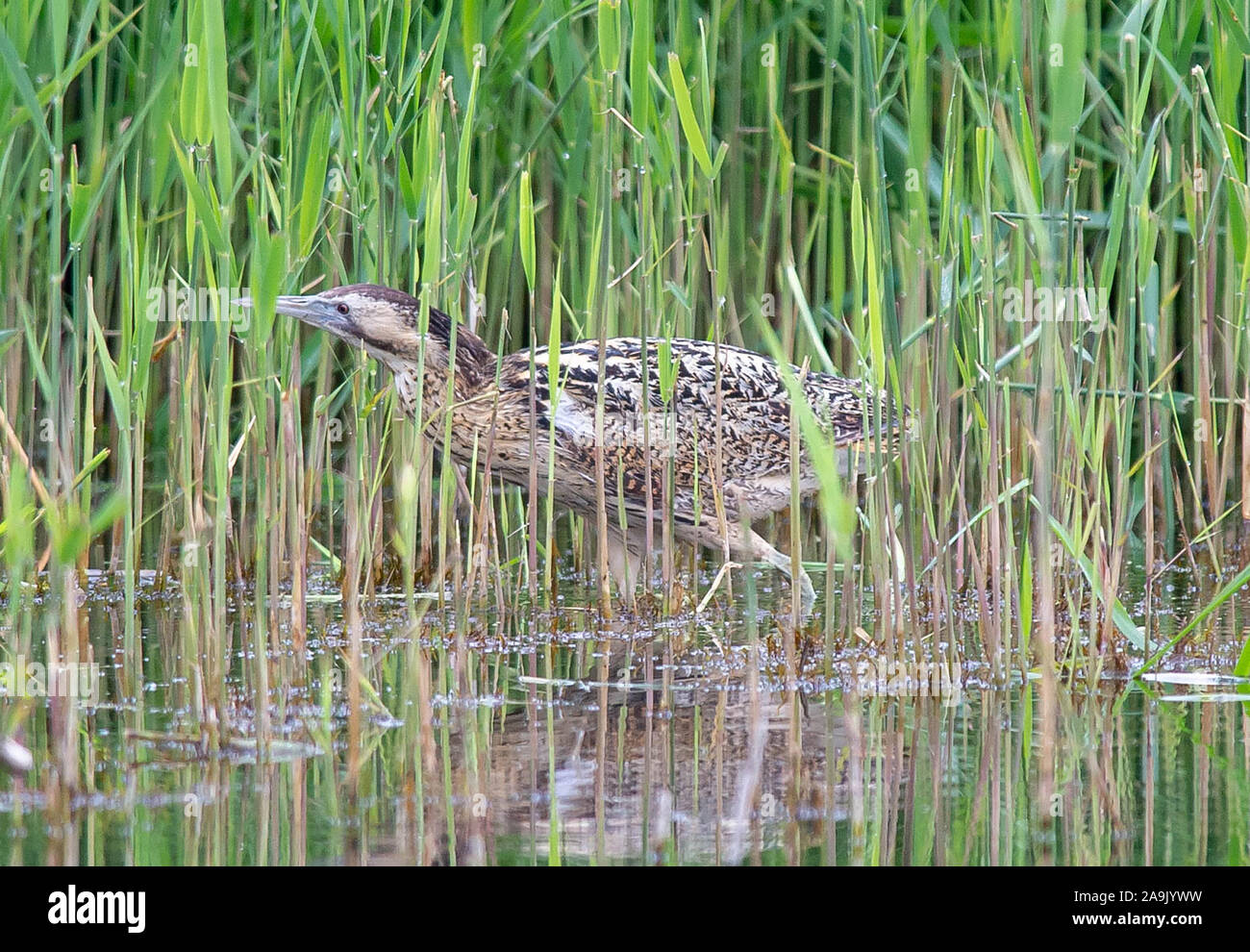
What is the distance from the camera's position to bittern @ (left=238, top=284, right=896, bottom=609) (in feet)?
17.5

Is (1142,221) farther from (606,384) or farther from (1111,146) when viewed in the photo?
(1111,146)

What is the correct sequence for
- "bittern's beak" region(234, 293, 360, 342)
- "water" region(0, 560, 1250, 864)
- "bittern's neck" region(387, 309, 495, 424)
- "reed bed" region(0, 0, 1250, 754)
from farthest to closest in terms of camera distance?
"bittern's neck" region(387, 309, 495, 424) → "bittern's beak" region(234, 293, 360, 342) → "reed bed" region(0, 0, 1250, 754) → "water" region(0, 560, 1250, 864)

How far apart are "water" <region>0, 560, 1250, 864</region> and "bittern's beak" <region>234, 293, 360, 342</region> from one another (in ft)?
3.80

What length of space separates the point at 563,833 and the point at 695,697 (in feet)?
3.58

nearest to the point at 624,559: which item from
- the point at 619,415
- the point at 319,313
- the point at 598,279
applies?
the point at 619,415

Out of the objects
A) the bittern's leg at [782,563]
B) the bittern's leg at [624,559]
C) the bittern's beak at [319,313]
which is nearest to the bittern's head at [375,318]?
the bittern's beak at [319,313]

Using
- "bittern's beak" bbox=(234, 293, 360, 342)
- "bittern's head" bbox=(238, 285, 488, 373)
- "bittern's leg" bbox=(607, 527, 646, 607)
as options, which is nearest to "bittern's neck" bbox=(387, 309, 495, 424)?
"bittern's head" bbox=(238, 285, 488, 373)

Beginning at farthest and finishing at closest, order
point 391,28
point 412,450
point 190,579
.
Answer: point 412,450 < point 391,28 < point 190,579

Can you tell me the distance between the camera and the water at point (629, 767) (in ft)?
9.93

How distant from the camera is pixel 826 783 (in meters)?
3.40

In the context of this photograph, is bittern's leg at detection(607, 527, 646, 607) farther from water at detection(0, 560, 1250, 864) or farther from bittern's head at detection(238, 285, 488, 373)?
bittern's head at detection(238, 285, 488, 373)

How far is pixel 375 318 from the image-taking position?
5355 mm

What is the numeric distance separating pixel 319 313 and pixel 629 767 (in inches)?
90.4

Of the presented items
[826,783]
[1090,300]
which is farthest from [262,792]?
[1090,300]
